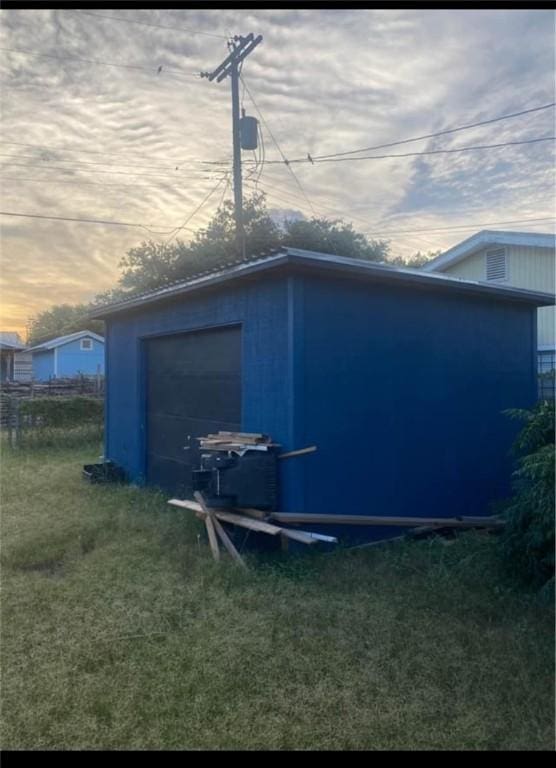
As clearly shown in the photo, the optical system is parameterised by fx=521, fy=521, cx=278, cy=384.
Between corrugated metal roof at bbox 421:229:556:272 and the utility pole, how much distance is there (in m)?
4.78

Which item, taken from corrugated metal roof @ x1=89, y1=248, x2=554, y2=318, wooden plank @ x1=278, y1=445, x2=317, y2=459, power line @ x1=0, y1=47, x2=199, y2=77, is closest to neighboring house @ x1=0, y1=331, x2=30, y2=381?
power line @ x1=0, y1=47, x2=199, y2=77

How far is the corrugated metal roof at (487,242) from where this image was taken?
12.1 metres

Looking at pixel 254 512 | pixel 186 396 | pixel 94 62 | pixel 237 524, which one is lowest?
pixel 237 524

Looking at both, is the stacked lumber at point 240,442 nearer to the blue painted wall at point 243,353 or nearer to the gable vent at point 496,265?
the blue painted wall at point 243,353

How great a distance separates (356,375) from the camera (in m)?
5.20

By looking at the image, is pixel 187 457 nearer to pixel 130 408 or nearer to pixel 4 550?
pixel 130 408

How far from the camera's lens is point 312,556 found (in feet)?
15.3

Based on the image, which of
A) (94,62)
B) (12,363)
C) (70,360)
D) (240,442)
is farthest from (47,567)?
(12,363)

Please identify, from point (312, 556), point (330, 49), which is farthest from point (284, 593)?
point (330, 49)

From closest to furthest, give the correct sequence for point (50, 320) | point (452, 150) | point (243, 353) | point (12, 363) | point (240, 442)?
point (240, 442) → point (243, 353) → point (452, 150) → point (12, 363) → point (50, 320)

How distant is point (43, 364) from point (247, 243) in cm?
1514

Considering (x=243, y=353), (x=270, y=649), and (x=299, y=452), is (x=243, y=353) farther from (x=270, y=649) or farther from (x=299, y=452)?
(x=270, y=649)

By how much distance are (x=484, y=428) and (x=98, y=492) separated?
209 inches

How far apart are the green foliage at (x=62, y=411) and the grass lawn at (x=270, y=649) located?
760 centimetres
